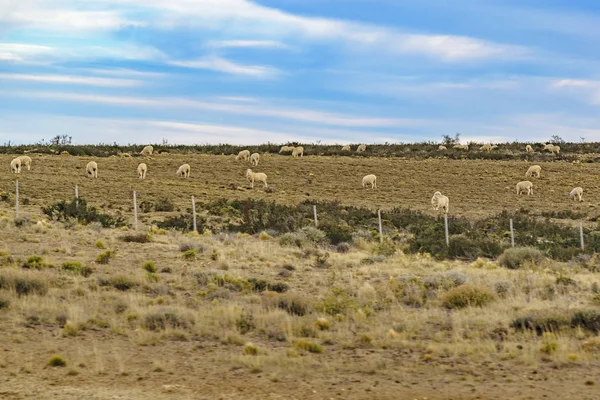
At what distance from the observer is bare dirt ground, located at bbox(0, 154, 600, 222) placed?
159 feet

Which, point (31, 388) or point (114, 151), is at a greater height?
point (114, 151)

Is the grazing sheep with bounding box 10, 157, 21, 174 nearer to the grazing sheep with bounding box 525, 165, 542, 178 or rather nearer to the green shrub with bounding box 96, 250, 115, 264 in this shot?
the green shrub with bounding box 96, 250, 115, 264

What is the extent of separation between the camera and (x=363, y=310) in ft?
55.5

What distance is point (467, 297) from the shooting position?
1797cm

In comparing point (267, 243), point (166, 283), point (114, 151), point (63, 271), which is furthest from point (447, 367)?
point (114, 151)

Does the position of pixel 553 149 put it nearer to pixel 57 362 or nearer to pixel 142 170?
pixel 142 170

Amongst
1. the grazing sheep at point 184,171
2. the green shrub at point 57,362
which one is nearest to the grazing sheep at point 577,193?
the grazing sheep at point 184,171

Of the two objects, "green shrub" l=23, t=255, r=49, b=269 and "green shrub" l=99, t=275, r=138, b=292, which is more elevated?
"green shrub" l=23, t=255, r=49, b=269

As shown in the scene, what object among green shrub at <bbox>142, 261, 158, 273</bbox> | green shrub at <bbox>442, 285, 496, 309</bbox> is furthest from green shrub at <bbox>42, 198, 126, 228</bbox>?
green shrub at <bbox>442, 285, 496, 309</bbox>

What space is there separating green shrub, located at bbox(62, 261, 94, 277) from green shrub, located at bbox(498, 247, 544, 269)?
13.8 m

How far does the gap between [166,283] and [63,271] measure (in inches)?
108

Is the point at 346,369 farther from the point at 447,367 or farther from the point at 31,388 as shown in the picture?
the point at 31,388

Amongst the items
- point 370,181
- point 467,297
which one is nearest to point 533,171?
point 370,181

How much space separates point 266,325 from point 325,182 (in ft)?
145
